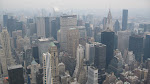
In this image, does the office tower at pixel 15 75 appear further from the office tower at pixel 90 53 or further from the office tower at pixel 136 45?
the office tower at pixel 136 45

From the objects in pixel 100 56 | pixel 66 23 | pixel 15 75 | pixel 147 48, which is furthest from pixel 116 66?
pixel 66 23

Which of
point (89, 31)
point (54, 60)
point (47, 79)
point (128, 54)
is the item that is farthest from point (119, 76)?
point (89, 31)

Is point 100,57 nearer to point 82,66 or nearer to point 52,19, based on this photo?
point 82,66

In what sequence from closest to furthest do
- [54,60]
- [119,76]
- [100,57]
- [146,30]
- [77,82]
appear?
[54,60] → [77,82] → [119,76] → [100,57] → [146,30]

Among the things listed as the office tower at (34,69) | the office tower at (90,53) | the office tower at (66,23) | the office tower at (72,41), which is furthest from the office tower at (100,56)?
the office tower at (66,23)

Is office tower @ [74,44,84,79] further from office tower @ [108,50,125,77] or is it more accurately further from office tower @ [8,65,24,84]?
office tower @ [8,65,24,84]

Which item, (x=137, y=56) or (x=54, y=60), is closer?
(x=54, y=60)

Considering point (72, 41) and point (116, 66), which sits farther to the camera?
point (72, 41)

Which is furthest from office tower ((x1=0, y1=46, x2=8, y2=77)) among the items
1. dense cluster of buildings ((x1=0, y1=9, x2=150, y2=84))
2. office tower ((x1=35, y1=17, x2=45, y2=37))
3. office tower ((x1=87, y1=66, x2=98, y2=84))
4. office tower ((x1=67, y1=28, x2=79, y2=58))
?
office tower ((x1=35, y1=17, x2=45, y2=37))

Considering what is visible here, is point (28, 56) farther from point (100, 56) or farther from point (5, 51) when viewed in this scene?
point (100, 56)
